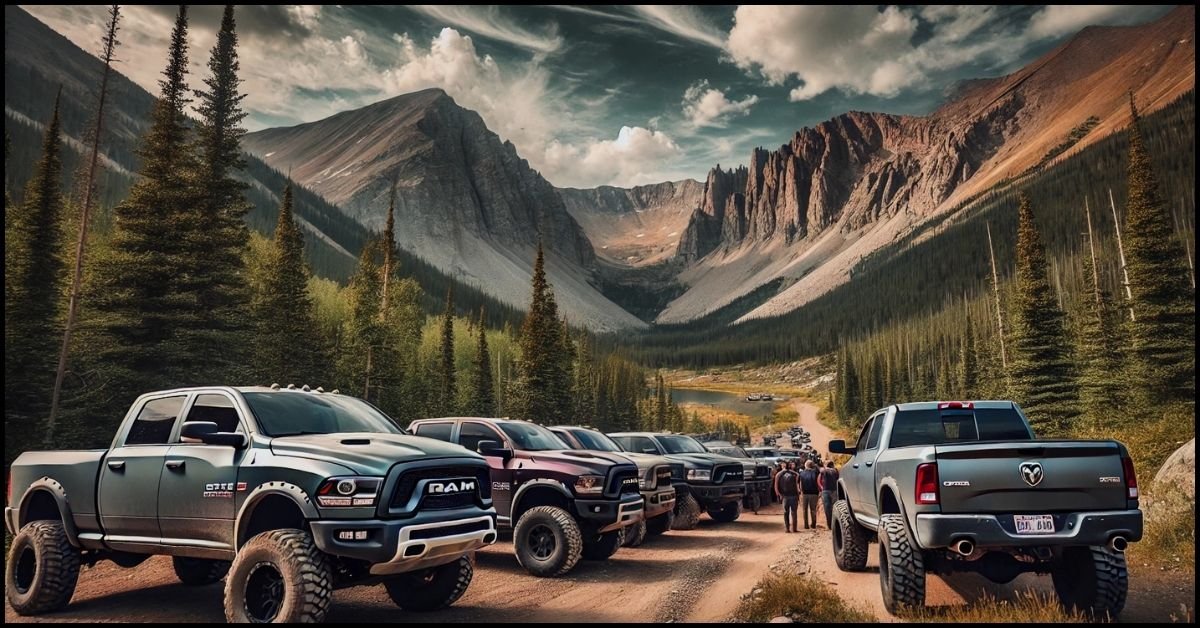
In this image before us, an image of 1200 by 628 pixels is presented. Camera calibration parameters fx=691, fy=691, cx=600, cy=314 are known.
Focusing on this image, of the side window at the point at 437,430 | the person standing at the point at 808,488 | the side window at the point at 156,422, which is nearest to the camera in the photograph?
the side window at the point at 156,422

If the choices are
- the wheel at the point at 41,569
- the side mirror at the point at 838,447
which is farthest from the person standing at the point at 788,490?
the wheel at the point at 41,569

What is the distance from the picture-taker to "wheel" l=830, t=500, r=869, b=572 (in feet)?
A: 36.2

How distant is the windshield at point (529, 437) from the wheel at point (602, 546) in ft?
5.90

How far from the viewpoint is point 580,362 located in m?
82.9

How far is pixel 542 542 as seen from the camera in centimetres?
1111

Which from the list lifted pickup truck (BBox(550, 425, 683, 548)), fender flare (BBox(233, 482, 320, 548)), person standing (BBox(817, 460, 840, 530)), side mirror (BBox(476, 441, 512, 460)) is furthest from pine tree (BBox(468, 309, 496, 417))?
fender flare (BBox(233, 482, 320, 548))

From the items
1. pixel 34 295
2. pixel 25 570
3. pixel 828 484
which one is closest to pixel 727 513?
pixel 828 484

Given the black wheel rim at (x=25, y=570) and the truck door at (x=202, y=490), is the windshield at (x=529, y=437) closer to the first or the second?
the truck door at (x=202, y=490)

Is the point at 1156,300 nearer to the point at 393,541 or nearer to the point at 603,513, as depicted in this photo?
the point at 603,513

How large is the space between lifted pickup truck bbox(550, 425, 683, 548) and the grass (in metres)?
4.74

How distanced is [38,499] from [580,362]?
244ft

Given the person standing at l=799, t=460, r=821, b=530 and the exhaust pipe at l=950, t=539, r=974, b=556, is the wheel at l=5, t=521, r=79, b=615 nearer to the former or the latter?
the exhaust pipe at l=950, t=539, r=974, b=556

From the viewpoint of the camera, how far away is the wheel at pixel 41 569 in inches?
318

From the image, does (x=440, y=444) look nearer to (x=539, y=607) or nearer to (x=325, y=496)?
(x=325, y=496)
